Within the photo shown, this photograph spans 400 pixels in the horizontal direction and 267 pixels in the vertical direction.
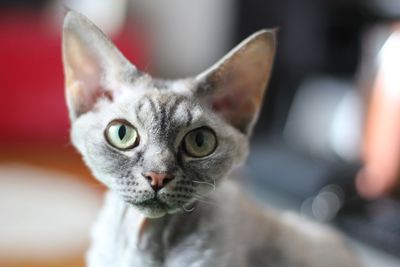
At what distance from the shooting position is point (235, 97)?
0.60m

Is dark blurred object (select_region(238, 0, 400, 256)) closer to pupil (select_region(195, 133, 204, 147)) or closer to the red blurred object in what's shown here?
the red blurred object

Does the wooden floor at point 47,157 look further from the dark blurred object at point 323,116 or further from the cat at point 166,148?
the cat at point 166,148

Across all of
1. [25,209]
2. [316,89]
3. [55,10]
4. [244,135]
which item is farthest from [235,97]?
[55,10]

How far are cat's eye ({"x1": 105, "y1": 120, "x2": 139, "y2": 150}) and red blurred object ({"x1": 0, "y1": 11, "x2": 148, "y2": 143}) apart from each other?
1.26 metres

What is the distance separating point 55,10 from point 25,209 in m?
1.24

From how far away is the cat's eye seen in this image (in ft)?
1.66

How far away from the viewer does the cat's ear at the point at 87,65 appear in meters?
0.54

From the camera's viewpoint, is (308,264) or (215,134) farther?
(308,264)

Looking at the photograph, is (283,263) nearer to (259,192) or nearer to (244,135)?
(244,135)

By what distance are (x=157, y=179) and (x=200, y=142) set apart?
6 cm

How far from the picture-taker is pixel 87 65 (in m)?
0.58

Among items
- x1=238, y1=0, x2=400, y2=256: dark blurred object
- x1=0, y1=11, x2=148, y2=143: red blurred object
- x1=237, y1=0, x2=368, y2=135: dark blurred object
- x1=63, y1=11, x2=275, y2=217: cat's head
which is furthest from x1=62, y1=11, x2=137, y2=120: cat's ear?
x1=237, y1=0, x2=368, y2=135: dark blurred object

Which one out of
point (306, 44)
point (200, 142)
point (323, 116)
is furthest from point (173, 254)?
point (306, 44)

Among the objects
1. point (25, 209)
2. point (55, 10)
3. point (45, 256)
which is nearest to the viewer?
point (45, 256)
